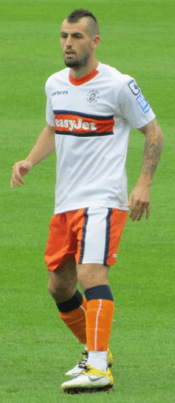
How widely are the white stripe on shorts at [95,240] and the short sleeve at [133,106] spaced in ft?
1.71

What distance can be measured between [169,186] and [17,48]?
6.60 m

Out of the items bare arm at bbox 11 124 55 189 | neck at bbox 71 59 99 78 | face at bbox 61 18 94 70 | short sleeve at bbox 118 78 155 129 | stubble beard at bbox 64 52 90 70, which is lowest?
bare arm at bbox 11 124 55 189

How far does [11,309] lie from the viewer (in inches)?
239

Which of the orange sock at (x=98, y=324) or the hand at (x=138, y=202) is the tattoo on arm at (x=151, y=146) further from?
the orange sock at (x=98, y=324)

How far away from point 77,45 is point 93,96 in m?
0.27

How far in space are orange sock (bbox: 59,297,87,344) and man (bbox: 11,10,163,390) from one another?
268 mm

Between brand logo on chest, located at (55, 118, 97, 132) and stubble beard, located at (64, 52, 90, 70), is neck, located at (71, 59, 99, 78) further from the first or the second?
brand logo on chest, located at (55, 118, 97, 132)

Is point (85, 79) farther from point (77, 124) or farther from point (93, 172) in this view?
point (93, 172)

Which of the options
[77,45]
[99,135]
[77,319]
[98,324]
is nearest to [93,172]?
[99,135]

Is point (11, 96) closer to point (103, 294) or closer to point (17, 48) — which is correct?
point (17, 48)

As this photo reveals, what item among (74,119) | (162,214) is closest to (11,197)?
(162,214)

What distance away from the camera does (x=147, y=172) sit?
14.7ft

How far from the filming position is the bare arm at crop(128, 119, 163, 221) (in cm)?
438

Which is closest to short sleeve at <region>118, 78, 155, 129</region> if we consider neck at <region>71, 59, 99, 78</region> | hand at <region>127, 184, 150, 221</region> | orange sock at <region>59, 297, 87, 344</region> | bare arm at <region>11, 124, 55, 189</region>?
neck at <region>71, 59, 99, 78</region>
